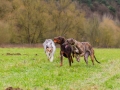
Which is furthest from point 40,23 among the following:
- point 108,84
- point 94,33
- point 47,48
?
A: point 108,84

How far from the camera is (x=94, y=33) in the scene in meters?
63.4

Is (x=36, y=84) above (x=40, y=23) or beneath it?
beneath

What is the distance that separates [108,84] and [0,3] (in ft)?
162

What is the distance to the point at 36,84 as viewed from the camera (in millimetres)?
8750

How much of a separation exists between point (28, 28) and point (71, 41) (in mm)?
42454

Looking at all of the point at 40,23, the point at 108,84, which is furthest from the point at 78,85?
the point at 40,23

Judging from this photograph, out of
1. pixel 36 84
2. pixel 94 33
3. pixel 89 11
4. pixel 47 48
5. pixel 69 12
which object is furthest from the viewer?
pixel 89 11

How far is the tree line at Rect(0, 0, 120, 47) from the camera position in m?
53.5

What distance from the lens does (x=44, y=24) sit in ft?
179

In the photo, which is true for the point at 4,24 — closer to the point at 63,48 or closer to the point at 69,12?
the point at 69,12

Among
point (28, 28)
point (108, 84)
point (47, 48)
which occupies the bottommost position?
point (108, 84)

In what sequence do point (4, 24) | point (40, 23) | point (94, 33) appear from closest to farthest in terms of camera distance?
point (4, 24), point (40, 23), point (94, 33)

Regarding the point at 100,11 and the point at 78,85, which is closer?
the point at 78,85

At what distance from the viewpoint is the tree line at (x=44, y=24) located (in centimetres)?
5353
